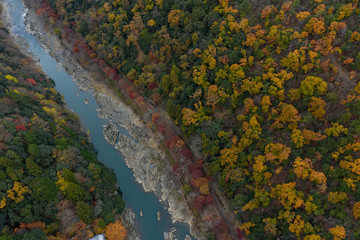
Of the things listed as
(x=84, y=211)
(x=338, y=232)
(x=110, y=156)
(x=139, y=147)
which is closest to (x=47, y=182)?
(x=84, y=211)

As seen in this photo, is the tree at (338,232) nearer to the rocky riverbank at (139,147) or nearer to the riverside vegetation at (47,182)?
the rocky riverbank at (139,147)

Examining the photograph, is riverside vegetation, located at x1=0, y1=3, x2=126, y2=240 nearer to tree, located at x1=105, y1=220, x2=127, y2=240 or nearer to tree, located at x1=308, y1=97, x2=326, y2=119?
tree, located at x1=105, y1=220, x2=127, y2=240

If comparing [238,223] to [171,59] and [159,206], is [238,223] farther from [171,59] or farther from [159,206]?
[171,59]

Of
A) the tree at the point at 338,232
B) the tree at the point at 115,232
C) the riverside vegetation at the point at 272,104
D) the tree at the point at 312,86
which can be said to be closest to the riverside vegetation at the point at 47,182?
the tree at the point at 115,232

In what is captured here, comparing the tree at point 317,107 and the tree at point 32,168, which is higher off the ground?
the tree at point 32,168

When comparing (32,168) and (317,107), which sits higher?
(32,168)

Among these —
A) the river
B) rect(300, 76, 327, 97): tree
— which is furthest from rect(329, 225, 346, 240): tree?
the river

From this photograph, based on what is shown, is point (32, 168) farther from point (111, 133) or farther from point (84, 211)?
point (111, 133)
